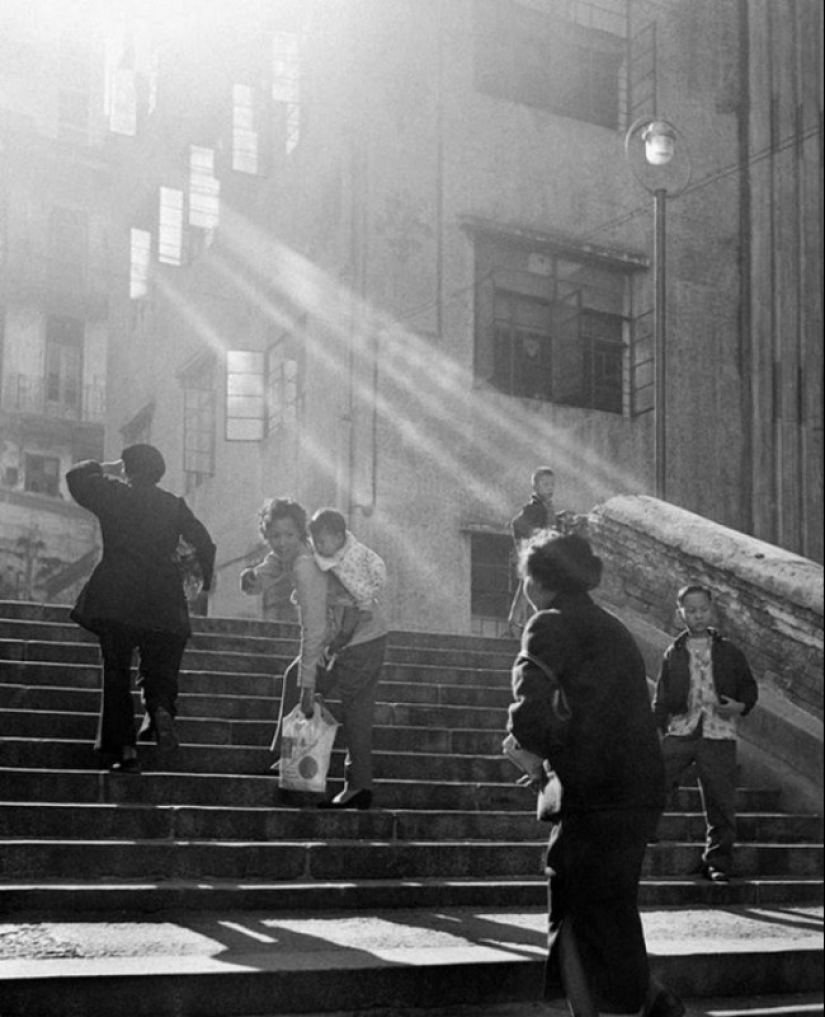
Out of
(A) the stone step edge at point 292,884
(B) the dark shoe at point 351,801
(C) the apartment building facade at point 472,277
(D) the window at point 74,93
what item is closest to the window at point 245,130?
(C) the apartment building facade at point 472,277

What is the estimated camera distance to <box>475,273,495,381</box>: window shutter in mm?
15797

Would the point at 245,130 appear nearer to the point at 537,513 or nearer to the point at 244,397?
the point at 244,397

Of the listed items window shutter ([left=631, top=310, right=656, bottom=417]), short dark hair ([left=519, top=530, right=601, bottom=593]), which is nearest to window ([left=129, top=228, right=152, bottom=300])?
window shutter ([left=631, top=310, right=656, bottom=417])

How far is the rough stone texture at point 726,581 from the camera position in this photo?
7.79 meters

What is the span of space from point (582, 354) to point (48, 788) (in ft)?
37.0

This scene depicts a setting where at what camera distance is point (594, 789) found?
3705 millimetres

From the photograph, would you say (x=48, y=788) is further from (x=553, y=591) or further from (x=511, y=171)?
(x=511, y=171)

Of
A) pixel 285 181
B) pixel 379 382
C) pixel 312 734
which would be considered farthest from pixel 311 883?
pixel 285 181

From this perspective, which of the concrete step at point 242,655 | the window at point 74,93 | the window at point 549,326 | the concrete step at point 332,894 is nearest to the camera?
the concrete step at point 332,894

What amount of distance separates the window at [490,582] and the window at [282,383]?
2892 mm

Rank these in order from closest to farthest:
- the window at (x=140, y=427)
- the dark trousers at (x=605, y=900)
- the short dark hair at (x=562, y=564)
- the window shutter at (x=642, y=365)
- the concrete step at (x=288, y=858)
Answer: the dark trousers at (x=605, y=900) → the short dark hair at (x=562, y=564) → the concrete step at (x=288, y=858) → the window shutter at (x=642, y=365) → the window at (x=140, y=427)

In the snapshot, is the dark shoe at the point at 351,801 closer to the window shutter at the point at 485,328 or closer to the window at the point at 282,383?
the window shutter at the point at 485,328

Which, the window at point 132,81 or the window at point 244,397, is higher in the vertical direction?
the window at point 132,81

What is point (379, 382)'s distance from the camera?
1512cm
